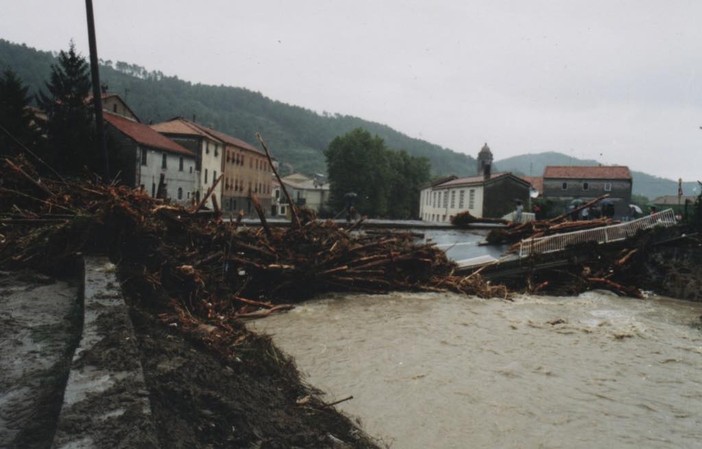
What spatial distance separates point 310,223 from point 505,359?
5.71m

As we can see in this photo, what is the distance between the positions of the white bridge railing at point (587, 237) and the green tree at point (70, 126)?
20176 mm

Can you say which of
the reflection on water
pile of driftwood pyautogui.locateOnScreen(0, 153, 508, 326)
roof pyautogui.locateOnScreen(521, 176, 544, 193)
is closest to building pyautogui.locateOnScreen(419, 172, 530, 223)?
roof pyautogui.locateOnScreen(521, 176, 544, 193)

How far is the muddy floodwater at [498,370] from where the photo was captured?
15.3ft

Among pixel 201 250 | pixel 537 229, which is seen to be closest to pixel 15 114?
pixel 201 250

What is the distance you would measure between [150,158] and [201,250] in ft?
139

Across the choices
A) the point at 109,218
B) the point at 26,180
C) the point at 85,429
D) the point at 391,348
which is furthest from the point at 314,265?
the point at 85,429

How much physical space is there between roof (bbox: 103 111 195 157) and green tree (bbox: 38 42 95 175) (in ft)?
22.2

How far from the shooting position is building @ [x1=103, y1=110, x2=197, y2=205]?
44.1 m

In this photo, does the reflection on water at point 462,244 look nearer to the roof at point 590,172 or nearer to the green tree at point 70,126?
the green tree at point 70,126

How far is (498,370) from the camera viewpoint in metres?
6.34

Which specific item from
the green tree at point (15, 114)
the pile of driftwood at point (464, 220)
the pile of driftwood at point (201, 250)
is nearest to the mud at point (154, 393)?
the pile of driftwood at point (201, 250)

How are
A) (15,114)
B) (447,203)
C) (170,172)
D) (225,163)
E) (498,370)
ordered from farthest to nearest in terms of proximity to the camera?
1. (225,163)
2. (447,203)
3. (170,172)
4. (15,114)
5. (498,370)

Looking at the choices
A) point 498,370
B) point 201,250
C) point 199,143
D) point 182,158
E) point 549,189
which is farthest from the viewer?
point 549,189

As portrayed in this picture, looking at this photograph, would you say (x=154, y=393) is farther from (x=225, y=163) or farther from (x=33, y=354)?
(x=225, y=163)
